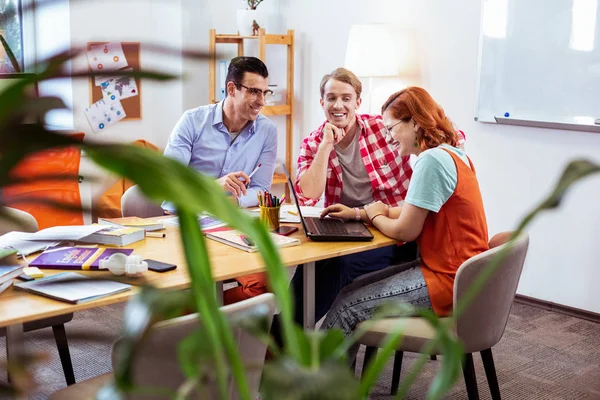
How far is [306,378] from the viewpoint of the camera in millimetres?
438

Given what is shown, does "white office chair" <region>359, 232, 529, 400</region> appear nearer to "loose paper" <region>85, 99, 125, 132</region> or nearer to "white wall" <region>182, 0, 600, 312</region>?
"white wall" <region>182, 0, 600, 312</region>

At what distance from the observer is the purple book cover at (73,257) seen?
2.15m

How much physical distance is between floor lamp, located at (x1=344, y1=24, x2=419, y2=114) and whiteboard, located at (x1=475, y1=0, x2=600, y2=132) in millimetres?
542

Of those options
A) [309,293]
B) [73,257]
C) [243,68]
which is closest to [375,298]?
[309,293]

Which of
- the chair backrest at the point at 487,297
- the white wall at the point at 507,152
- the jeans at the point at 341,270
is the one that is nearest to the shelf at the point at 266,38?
the white wall at the point at 507,152

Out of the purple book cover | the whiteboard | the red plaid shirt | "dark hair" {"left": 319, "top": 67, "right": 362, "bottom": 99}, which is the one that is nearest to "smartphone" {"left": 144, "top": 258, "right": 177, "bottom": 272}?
the purple book cover

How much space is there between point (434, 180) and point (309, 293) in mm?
577

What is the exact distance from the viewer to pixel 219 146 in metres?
3.50

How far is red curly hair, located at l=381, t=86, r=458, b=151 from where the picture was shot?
2.58 m

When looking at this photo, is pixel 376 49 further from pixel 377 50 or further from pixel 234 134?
pixel 234 134

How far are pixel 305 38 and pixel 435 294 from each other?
10.4 feet

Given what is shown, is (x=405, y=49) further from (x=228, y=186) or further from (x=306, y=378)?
(x=306, y=378)

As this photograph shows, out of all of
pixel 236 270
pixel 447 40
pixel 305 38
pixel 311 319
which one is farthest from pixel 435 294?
pixel 305 38

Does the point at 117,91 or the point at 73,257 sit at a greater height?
the point at 117,91
